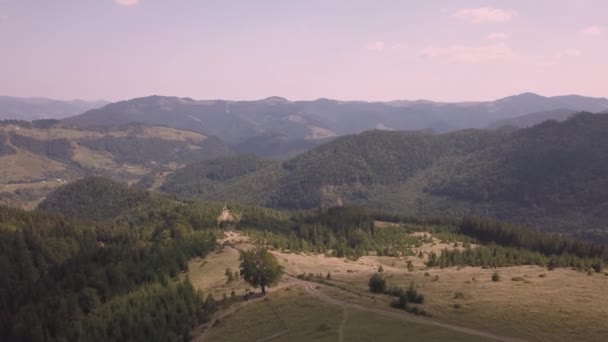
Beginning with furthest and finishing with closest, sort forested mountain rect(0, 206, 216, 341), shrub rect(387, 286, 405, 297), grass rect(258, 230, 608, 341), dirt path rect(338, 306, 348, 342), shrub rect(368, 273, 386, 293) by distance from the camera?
1. shrub rect(368, 273, 386, 293)
2. forested mountain rect(0, 206, 216, 341)
3. shrub rect(387, 286, 405, 297)
4. dirt path rect(338, 306, 348, 342)
5. grass rect(258, 230, 608, 341)

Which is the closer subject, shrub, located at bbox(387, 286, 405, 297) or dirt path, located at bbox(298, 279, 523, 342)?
dirt path, located at bbox(298, 279, 523, 342)

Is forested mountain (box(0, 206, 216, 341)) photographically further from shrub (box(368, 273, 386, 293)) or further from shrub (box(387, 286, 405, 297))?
shrub (box(387, 286, 405, 297))

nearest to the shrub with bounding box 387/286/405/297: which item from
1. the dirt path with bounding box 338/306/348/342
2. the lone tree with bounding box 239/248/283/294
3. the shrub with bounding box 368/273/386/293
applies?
the shrub with bounding box 368/273/386/293

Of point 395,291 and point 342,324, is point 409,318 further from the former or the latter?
point 395,291

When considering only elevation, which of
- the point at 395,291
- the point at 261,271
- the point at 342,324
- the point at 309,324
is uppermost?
the point at 395,291

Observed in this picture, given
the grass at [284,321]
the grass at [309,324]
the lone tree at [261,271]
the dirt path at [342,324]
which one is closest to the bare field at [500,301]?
the grass at [309,324]

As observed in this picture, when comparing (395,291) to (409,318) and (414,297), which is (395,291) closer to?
(414,297)

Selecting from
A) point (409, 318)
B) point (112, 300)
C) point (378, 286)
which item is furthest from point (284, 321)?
point (112, 300)

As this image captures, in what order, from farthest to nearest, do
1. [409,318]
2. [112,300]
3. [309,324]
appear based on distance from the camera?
[112,300], [309,324], [409,318]

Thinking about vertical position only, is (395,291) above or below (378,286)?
above

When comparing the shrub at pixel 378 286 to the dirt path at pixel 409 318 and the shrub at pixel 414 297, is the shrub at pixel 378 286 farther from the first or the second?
the shrub at pixel 414 297

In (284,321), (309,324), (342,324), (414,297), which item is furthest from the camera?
(414,297)

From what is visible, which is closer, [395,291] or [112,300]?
[395,291]

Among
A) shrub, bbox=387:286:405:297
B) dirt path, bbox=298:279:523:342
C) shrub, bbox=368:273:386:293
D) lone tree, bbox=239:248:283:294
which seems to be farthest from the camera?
lone tree, bbox=239:248:283:294
